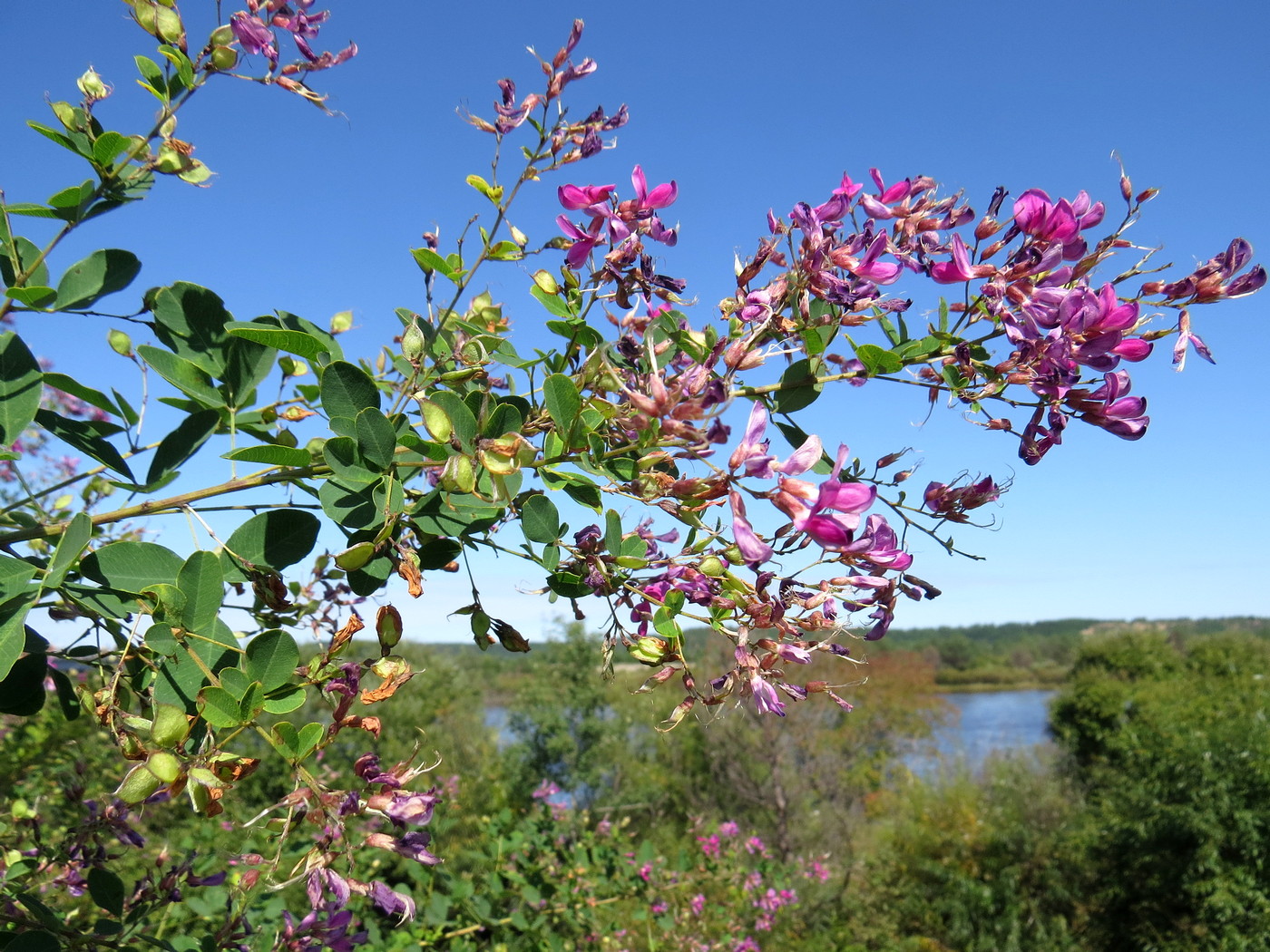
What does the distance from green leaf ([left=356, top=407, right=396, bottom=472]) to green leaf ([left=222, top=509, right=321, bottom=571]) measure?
143 millimetres

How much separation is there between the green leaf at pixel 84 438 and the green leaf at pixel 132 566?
0.41ft

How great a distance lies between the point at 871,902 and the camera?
11203 millimetres

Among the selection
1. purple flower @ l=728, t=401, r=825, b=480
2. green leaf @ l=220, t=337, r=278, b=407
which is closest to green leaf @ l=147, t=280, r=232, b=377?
green leaf @ l=220, t=337, r=278, b=407

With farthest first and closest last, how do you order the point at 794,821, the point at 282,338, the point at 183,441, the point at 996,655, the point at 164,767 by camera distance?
the point at 996,655
the point at 794,821
the point at 183,441
the point at 282,338
the point at 164,767

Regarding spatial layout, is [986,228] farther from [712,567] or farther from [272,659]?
[272,659]

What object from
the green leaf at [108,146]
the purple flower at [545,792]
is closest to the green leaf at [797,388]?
the green leaf at [108,146]

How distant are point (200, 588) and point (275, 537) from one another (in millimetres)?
97

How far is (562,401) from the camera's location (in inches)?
33.2

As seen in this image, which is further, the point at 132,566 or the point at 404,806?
the point at 132,566

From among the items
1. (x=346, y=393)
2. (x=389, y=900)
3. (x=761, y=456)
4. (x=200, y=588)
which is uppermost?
(x=346, y=393)

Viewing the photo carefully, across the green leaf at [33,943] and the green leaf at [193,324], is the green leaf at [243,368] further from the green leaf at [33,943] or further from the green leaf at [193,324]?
the green leaf at [33,943]

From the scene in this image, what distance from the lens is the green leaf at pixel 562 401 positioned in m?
0.83

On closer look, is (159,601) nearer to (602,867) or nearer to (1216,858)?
(602,867)

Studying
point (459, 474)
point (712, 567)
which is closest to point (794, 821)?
point (712, 567)
